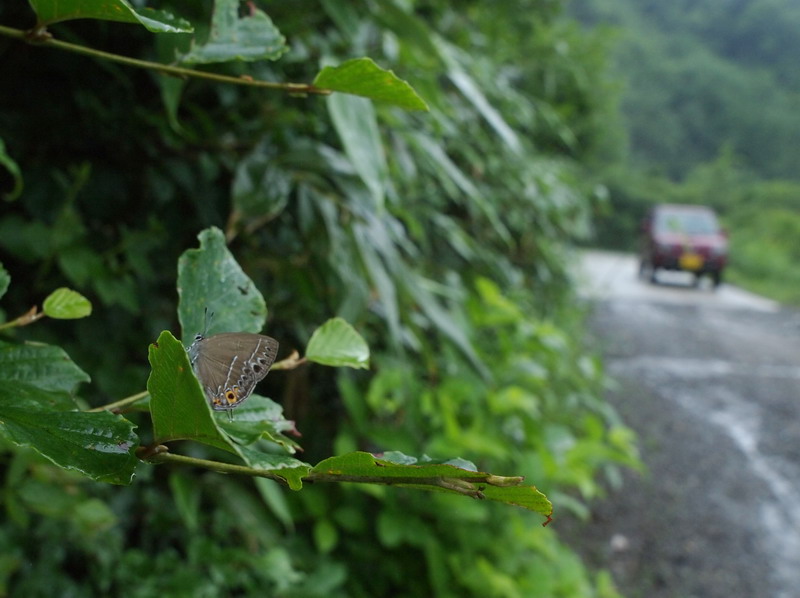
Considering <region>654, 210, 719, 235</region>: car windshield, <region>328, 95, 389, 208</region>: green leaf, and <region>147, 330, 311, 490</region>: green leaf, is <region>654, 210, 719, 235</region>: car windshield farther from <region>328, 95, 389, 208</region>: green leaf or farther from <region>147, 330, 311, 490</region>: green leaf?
<region>147, 330, 311, 490</region>: green leaf

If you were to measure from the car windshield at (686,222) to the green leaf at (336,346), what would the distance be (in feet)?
25.7

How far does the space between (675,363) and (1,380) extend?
3.87 meters

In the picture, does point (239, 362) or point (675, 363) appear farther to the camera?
point (675, 363)

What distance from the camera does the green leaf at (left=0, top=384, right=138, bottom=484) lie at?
17 cm

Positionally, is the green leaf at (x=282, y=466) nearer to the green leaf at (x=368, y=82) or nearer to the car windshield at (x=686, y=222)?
the green leaf at (x=368, y=82)

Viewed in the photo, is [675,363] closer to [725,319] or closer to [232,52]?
[725,319]

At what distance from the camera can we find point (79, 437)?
0.57ft

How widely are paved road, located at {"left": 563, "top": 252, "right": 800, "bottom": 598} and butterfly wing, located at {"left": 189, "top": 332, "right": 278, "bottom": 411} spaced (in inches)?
66.4

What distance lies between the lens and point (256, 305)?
9.5 inches

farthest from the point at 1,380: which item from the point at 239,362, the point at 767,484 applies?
the point at 767,484

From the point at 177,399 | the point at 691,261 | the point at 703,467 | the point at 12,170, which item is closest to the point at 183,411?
the point at 177,399

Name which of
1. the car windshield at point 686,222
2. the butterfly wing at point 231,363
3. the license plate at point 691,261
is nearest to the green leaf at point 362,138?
the butterfly wing at point 231,363

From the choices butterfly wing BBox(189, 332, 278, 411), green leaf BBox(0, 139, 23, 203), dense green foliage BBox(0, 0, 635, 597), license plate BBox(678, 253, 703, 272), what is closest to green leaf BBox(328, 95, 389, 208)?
dense green foliage BBox(0, 0, 635, 597)

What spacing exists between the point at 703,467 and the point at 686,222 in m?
5.92
